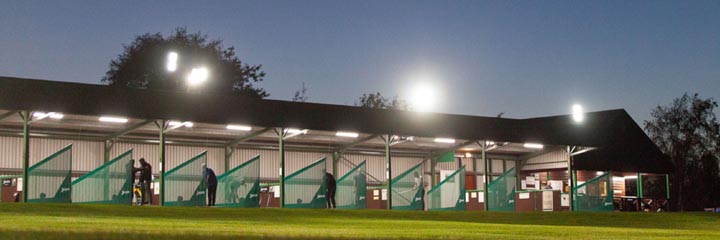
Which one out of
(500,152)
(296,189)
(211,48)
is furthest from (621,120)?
(211,48)

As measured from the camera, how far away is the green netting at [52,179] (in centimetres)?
2641

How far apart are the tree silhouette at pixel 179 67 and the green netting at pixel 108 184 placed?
40498 millimetres

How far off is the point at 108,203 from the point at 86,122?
4965 millimetres

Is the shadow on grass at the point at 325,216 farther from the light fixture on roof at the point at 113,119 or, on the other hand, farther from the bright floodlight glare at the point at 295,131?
the light fixture on roof at the point at 113,119

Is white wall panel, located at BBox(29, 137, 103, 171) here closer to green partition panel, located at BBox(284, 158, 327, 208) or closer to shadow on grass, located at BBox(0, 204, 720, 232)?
green partition panel, located at BBox(284, 158, 327, 208)

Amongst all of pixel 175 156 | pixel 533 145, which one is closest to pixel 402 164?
pixel 533 145

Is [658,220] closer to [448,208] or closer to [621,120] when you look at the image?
[448,208]

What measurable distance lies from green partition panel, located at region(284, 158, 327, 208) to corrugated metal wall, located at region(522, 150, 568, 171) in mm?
14891

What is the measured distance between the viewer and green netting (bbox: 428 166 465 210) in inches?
1356

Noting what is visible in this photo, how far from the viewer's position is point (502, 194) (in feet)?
118

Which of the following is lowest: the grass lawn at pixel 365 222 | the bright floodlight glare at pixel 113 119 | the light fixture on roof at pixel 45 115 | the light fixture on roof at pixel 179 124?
the grass lawn at pixel 365 222

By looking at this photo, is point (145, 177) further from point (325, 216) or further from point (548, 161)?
point (548, 161)

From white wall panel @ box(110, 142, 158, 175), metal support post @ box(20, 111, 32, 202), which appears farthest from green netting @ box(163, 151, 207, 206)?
white wall panel @ box(110, 142, 158, 175)

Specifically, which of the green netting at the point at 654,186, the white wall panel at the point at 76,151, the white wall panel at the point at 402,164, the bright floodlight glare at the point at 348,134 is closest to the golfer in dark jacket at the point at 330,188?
the bright floodlight glare at the point at 348,134
